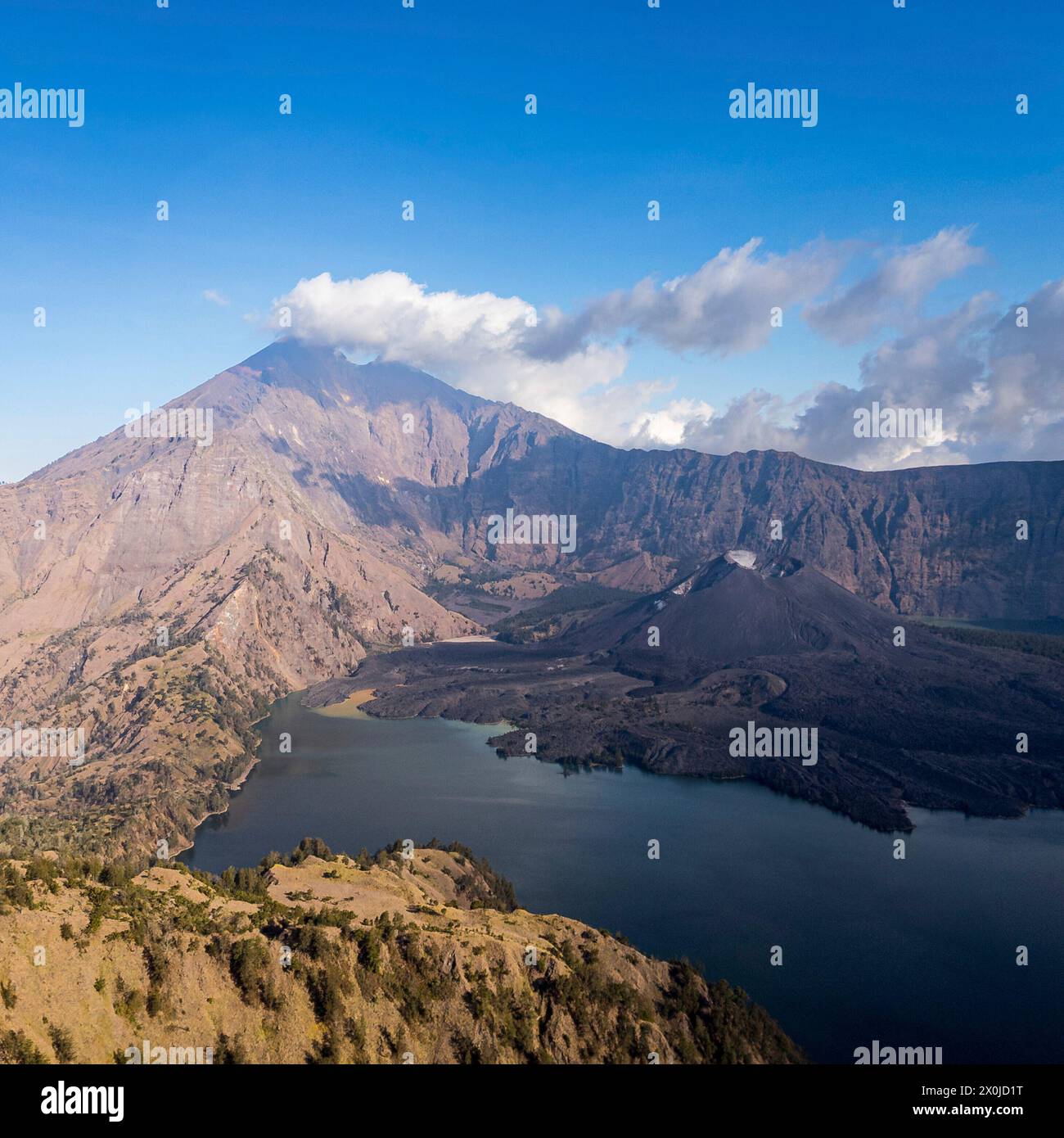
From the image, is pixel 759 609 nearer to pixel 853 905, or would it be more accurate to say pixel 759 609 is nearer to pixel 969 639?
pixel 969 639

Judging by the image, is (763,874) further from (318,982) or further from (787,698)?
(787,698)

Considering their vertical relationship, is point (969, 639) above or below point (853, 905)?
above

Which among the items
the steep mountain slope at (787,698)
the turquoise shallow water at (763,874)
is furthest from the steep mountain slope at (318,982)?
the steep mountain slope at (787,698)

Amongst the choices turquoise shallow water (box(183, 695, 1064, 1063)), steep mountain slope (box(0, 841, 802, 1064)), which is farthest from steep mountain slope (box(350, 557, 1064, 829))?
steep mountain slope (box(0, 841, 802, 1064))

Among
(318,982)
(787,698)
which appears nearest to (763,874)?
(318,982)

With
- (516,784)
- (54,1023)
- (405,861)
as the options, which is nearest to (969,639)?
(516,784)

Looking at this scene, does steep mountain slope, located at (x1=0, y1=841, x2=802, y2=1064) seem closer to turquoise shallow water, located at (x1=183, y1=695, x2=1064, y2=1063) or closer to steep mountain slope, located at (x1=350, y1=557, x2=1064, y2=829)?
turquoise shallow water, located at (x1=183, y1=695, x2=1064, y2=1063)
